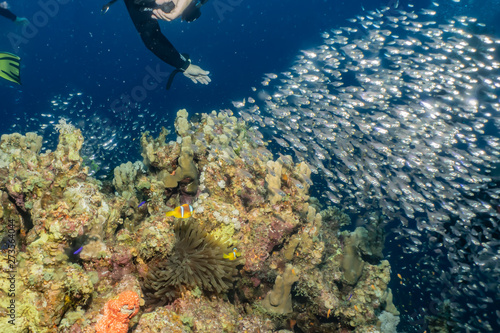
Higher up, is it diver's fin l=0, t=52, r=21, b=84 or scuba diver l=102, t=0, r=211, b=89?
diver's fin l=0, t=52, r=21, b=84

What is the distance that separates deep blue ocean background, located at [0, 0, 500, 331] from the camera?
227 ft

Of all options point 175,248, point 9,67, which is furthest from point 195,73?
point 175,248

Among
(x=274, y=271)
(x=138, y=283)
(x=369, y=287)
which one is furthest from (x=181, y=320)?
(x=369, y=287)

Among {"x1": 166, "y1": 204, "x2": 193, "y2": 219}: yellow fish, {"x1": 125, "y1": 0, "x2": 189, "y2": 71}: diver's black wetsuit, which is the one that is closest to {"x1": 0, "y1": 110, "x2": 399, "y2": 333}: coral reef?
{"x1": 166, "y1": 204, "x2": 193, "y2": 219}: yellow fish

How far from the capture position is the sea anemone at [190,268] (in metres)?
3.72

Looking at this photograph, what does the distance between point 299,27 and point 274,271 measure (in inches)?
3522

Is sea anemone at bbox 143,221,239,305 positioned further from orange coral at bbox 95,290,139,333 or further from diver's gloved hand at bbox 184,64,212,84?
diver's gloved hand at bbox 184,64,212,84

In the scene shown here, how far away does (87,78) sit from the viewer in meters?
84.5

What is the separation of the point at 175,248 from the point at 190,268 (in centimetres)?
43

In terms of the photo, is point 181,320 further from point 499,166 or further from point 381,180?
point 499,166

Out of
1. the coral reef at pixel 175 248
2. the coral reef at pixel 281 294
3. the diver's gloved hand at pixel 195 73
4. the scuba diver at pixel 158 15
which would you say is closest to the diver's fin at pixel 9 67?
the coral reef at pixel 175 248

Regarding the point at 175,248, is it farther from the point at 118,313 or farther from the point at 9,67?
the point at 9,67

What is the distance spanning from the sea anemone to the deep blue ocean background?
203 ft

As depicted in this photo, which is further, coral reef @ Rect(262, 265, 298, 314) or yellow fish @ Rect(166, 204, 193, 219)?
coral reef @ Rect(262, 265, 298, 314)
